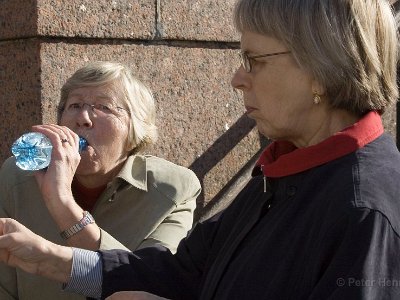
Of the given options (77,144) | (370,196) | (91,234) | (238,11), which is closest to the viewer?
(370,196)

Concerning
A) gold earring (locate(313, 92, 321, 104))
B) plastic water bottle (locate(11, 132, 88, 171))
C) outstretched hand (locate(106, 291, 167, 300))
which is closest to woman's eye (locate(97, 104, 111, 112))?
plastic water bottle (locate(11, 132, 88, 171))

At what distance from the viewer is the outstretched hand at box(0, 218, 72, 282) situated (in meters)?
2.65

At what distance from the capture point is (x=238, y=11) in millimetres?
2424

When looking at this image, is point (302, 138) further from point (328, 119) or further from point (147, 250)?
point (147, 250)

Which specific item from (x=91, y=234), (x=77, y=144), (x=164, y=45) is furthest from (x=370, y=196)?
(x=164, y=45)

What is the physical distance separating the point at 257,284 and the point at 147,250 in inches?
24.9

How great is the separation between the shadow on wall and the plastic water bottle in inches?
42.6

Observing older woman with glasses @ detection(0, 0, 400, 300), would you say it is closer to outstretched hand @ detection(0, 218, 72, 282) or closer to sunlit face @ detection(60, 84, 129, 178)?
outstretched hand @ detection(0, 218, 72, 282)

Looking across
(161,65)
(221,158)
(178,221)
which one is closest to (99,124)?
(178,221)

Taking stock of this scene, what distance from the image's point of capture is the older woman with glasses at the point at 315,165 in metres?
2.03

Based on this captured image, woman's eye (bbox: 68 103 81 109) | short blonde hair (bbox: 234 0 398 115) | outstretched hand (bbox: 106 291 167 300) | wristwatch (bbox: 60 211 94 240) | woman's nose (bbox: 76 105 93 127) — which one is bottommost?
wristwatch (bbox: 60 211 94 240)

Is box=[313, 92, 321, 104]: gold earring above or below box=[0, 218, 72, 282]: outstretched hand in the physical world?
above

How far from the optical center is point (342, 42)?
2.27 m

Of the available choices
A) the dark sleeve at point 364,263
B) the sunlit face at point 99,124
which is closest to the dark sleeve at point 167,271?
the dark sleeve at point 364,263
